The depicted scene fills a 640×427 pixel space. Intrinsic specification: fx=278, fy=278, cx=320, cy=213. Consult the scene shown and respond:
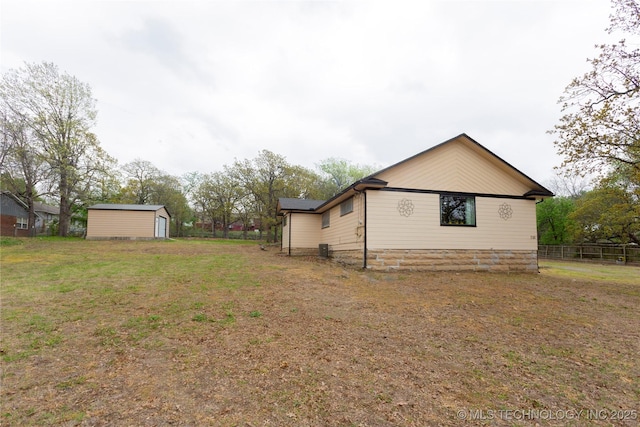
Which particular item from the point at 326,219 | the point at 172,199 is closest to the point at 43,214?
the point at 172,199

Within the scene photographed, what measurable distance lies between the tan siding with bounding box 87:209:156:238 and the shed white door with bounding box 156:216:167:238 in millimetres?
1816

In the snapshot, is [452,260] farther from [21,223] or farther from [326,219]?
[21,223]

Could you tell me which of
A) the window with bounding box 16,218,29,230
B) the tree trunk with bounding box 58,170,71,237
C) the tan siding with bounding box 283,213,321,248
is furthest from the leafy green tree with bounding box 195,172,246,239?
the tan siding with bounding box 283,213,321,248

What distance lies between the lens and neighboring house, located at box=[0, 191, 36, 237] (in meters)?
27.3

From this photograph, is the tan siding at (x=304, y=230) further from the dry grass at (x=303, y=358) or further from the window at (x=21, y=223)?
the window at (x=21, y=223)

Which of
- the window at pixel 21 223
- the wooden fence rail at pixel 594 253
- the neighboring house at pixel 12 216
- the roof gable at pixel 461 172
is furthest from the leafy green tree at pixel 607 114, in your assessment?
the window at pixel 21 223

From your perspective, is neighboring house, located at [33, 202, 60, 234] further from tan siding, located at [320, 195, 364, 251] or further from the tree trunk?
tan siding, located at [320, 195, 364, 251]

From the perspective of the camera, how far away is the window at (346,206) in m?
12.4

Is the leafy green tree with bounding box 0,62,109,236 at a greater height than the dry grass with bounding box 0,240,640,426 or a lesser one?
greater

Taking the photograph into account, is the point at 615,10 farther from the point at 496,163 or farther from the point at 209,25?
the point at 209,25

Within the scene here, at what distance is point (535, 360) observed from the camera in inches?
126

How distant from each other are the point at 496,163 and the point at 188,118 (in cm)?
2119

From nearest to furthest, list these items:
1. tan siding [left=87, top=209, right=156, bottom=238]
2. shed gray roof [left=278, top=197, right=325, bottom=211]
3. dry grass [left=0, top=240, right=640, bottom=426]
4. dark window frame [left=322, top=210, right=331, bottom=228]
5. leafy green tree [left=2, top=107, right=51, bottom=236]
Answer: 1. dry grass [left=0, top=240, right=640, bottom=426]
2. dark window frame [left=322, top=210, right=331, bottom=228]
3. shed gray roof [left=278, top=197, right=325, bottom=211]
4. leafy green tree [left=2, top=107, right=51, bottom=236]
5. tan siding [left=87, top=209, right=156, bottom=238]

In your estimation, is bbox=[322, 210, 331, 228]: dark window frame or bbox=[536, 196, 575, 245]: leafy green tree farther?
bbox=[536, 196, 575, 245]: leafy green tree
